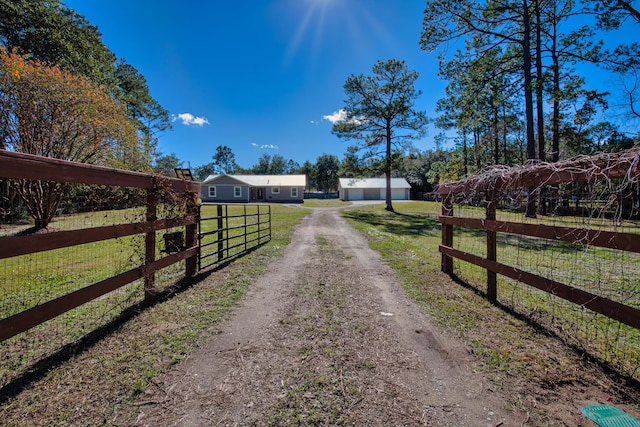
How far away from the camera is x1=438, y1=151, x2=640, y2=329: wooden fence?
234 centimetres

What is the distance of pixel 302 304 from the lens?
422 centimetres

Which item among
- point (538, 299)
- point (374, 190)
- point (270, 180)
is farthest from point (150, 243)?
point (374, 190)

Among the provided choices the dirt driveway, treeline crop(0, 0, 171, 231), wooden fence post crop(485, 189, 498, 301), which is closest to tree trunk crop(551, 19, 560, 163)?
wooden fence post crop(485, 189, 498, 301)

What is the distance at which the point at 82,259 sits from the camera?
7.46 meters

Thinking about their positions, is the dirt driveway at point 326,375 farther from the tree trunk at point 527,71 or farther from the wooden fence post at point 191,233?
the tree trunk at point 527,71

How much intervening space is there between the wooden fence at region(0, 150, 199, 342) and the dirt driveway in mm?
1264

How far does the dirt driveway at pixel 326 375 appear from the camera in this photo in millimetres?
2053

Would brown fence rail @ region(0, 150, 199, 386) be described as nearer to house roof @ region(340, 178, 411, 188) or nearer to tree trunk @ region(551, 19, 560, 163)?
tree trunk @ region(551, 19, 560, 163)

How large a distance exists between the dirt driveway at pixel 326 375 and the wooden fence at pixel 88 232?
1.26 m

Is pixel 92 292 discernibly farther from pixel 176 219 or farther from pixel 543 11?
pixel 543 11

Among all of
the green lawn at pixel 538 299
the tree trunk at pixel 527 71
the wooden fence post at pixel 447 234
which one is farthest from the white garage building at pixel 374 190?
the wooden fence post at pixel 447 234

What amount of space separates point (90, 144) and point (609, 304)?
1671cm

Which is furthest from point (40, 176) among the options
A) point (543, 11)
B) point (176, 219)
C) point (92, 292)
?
point (543, 11)

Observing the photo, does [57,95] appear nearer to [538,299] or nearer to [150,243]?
[150,243]
